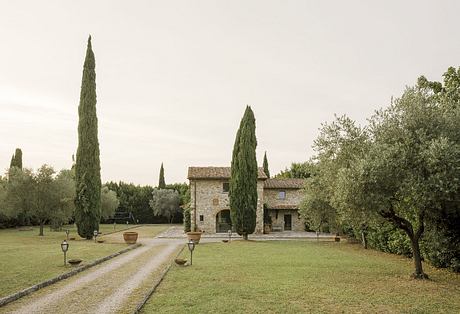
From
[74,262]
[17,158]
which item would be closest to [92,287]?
[74,262]

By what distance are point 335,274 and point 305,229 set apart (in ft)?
90.6

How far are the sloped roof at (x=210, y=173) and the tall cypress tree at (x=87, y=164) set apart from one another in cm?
905

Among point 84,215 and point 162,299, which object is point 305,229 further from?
point 162,299

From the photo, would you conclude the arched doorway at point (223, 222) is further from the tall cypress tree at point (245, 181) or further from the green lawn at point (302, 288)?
the green lawn at point (302, 288)

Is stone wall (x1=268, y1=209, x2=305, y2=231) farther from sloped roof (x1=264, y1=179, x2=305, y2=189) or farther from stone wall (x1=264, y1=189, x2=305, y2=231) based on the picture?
sloped roof (x1=264, y1=179, x2=305, y2=189)

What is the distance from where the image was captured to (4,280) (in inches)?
481

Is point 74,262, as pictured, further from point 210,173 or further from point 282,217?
point 282,217

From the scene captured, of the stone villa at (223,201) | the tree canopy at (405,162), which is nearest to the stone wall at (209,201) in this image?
the stone villa at (223,201)

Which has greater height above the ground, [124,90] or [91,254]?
[124,90]

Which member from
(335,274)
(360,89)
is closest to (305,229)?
(360,89)

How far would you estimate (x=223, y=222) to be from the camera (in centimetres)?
3981

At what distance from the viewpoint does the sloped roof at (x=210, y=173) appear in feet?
123

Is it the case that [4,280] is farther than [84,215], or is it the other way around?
[84,215]

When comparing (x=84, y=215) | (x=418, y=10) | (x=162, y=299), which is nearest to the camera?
(x=162, y=299)
